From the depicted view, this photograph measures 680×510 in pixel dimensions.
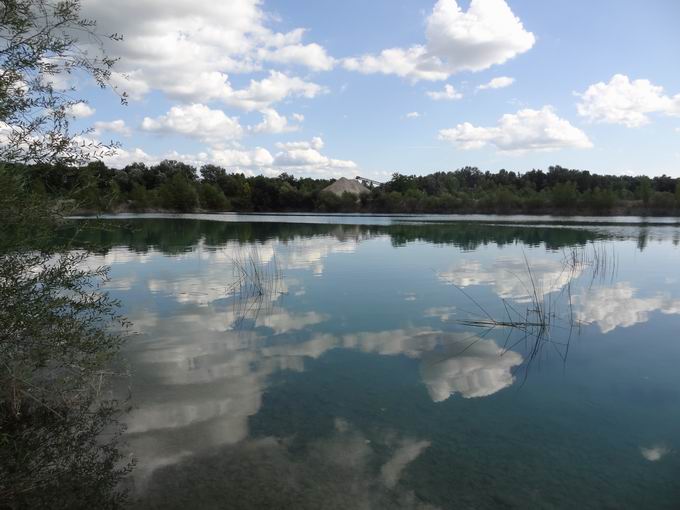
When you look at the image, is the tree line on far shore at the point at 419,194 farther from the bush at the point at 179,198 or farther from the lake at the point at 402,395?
the lake at the point at 402,395

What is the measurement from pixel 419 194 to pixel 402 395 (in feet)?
439

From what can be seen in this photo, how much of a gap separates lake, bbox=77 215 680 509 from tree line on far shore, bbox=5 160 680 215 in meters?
72.1

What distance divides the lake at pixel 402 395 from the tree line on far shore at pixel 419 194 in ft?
237

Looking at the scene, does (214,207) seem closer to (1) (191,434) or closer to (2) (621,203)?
(2) (621,203)

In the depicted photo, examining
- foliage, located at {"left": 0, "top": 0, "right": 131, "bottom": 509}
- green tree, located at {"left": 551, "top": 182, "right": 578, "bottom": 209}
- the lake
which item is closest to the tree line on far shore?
green tree, located at {"left": 551, "top": 182, "right": 578, "bottom": 209}

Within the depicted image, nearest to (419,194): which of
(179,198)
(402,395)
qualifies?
(179,198)

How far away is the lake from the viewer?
6.27 metres

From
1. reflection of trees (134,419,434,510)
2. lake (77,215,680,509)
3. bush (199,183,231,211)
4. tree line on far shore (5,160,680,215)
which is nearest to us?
reflection of trees (134,419,434,510)

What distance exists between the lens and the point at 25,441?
714 centimetres

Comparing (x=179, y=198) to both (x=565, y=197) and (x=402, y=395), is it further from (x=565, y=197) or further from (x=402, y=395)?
(x=402, y=395)

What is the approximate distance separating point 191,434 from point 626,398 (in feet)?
25.6

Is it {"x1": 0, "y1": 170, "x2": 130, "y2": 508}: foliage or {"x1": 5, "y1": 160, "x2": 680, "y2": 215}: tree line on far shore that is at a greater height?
{"x1": 5, "y1": 160, "x2": 680, "y2": 215}: tree line on far shore

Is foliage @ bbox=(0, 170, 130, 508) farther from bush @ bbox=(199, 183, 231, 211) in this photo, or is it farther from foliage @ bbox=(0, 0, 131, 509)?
bush @ bbox=(199, 183, 231, 211)

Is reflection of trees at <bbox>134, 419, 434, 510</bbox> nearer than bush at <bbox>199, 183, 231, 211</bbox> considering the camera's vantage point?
Yes
